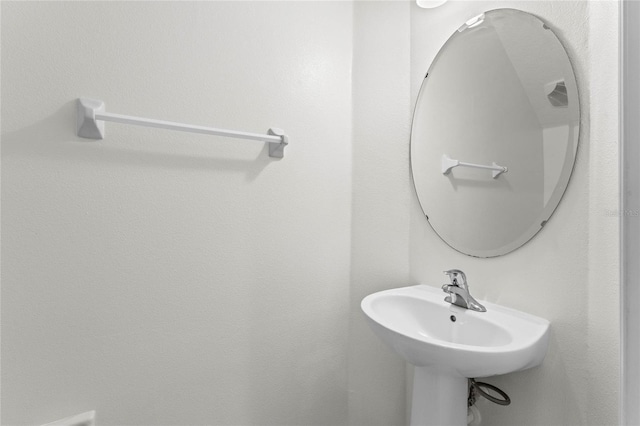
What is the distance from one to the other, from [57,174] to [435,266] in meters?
1.18

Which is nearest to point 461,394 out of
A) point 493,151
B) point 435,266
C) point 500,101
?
point 435,266

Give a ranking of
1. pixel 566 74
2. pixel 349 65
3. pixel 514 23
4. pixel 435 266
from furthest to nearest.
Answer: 1. pixel 349 65
2. pixel 435 266
3. pixel 514 23
4. pixel 566 74

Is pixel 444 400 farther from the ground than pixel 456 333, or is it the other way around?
pixel 456 333

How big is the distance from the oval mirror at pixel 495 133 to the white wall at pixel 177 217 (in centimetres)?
37

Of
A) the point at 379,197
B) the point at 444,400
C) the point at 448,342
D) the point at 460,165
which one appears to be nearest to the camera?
the point at 448,342

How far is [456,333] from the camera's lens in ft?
3.32

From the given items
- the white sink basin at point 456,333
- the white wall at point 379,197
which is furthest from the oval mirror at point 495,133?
the white sink basin at point 456,333

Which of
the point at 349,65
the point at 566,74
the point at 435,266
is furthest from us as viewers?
the point at 349,65

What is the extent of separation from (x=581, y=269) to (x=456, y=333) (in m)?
0.37

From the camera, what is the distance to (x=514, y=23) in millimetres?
998

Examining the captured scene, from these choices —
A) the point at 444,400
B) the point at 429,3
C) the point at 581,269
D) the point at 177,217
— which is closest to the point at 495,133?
the point at 581,269

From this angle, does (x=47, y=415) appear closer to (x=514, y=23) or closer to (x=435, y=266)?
(x=435, y=266)

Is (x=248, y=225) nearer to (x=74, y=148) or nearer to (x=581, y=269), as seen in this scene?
(x=74, y=148)

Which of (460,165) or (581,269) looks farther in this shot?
(460,165)
